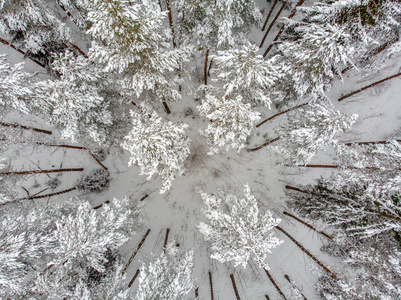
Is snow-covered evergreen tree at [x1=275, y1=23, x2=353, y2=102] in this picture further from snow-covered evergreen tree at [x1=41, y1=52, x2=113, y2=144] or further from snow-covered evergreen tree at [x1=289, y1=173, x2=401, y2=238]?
snow-covered evergreen tree at [x1=41, y1=52, x2=113, y2=144]

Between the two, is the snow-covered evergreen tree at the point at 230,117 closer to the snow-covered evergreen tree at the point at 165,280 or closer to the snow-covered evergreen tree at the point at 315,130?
the snow-covered evergreen tree at the point at 315,130

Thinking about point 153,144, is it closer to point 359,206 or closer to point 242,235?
point 242,235

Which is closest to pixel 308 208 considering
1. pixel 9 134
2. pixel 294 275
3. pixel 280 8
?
pixel 294 275

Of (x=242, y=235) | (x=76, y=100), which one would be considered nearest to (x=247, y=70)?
(x=242, y=235)

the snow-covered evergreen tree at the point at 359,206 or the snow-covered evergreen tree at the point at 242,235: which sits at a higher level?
the snow-covered evergreen tree at the point at 242,235

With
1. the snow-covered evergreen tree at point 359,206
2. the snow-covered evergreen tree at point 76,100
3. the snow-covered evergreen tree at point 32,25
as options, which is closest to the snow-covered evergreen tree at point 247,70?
the snow-covered evergreen tree at point 76,100

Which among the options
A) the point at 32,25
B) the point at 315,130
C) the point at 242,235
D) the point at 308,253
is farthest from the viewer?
the point at 308,253

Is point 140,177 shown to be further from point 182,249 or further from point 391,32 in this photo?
point 391,32
